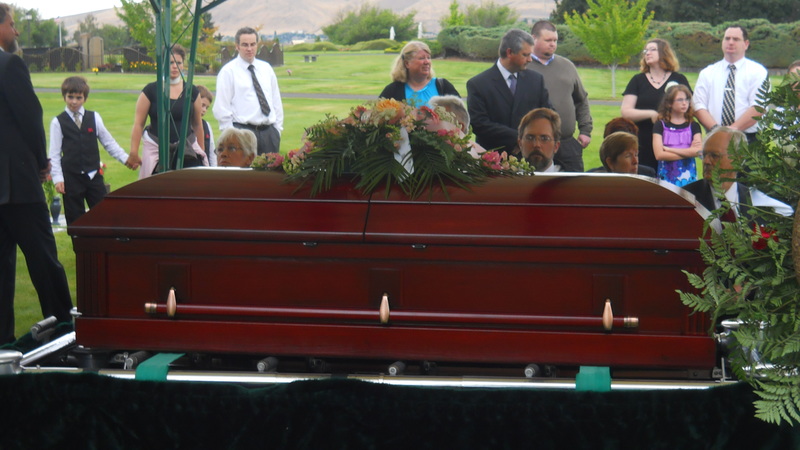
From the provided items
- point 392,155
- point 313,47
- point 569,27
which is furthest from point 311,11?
point 392,155

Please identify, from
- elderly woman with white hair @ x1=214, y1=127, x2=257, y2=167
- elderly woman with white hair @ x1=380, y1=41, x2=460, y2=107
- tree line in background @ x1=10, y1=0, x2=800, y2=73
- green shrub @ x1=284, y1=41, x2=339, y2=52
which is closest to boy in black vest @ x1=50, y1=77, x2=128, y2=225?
elderly woman with white hair @ x1=214, y1=127, x2=257, y2=167

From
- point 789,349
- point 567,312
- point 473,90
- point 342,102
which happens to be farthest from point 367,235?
point 342,102

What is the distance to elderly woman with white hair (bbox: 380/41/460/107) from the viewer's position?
5.43 meters

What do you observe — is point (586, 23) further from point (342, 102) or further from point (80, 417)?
point (80, 417)

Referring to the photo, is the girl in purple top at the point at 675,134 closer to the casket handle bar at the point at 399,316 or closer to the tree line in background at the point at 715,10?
the casket handle bar at the point at 399,316

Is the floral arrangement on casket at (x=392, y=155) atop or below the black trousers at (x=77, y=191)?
atop

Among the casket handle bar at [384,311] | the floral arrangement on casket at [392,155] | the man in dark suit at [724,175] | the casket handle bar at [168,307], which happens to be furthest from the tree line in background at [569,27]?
the casket handle bar at [384,311]

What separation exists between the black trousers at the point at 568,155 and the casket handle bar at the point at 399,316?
330 cm

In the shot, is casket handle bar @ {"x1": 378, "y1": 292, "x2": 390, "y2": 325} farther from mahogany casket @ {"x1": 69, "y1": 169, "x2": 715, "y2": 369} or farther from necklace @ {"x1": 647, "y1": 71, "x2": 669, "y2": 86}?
necklace @ {"x1": 647, "y1": 71, "x2": 669, "y2": 86}

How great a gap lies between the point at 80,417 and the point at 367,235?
0.91 metres

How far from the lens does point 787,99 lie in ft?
6.84

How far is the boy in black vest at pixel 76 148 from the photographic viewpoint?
668 centimetres

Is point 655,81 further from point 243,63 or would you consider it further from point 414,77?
point 243,63

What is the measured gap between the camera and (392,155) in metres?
2.71
